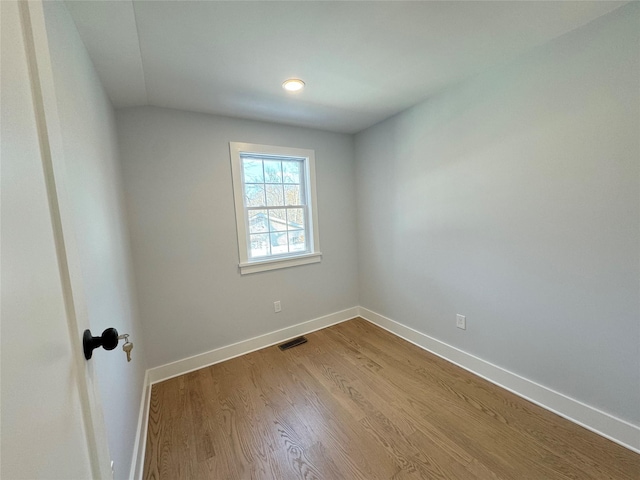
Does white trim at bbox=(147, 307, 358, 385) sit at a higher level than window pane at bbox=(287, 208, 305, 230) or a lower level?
lower

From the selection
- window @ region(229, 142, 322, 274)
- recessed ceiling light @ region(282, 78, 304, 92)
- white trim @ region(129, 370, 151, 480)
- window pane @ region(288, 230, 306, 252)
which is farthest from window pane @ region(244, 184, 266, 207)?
white trim @ region(129, 370, 151, 480)

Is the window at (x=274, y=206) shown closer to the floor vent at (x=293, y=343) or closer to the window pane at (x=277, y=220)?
the window pane at (x=277, y=220)

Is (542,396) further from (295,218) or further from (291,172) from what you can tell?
(291,172)

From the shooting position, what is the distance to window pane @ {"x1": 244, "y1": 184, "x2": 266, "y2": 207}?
2.60 m

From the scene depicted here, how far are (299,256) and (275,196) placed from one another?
0.70 meters

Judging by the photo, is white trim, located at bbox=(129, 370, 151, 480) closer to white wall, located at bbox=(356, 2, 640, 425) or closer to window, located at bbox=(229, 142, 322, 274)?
window, located at bbox=(229, 142, 322, 274)

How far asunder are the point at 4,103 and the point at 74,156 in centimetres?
69

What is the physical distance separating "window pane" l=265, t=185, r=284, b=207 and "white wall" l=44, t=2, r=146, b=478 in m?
1.31

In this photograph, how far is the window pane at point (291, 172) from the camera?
2.81m

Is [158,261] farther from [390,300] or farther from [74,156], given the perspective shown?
[390,300]

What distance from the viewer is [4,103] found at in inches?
17.4

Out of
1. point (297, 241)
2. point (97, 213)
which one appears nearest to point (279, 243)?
point (297, 241)

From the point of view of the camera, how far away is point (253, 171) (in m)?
2.62

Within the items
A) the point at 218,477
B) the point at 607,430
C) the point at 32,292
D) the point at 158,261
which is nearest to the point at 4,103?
the point at 32,292
